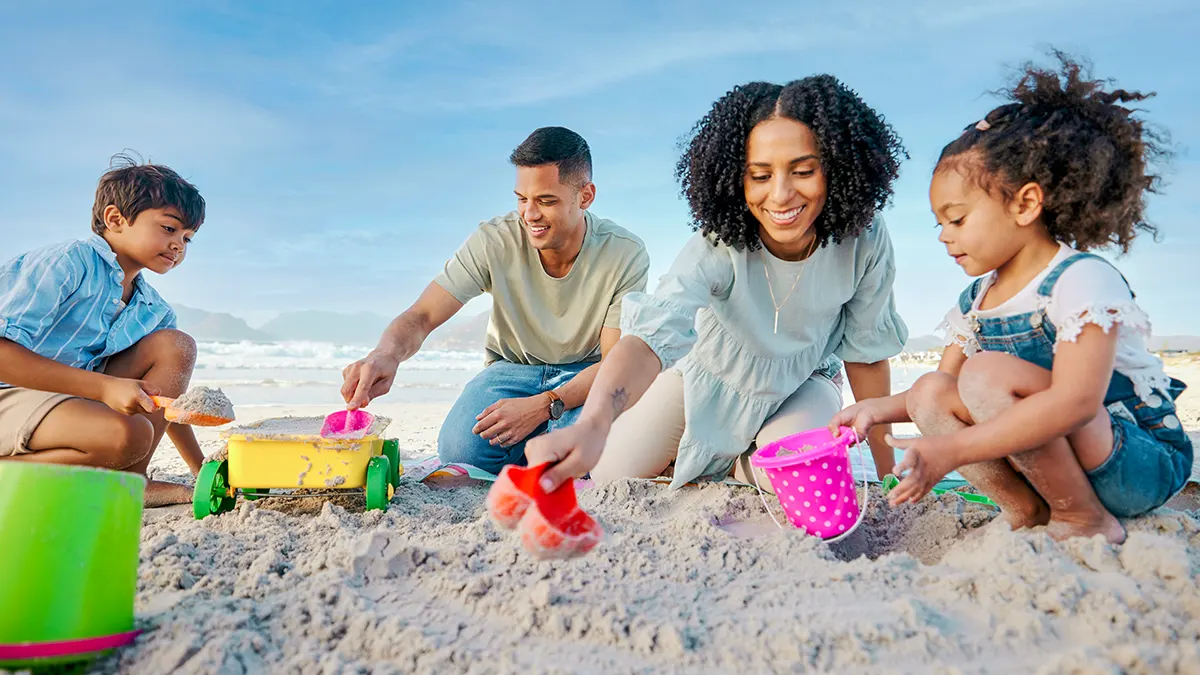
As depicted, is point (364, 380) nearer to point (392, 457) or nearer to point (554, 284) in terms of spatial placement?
point (392, 457)

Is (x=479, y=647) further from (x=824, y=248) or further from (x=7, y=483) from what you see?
(x=824, y=248)

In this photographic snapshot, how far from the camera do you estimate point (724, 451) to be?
2957 millimetres

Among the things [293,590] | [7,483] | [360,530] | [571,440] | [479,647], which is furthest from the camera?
[360,530]

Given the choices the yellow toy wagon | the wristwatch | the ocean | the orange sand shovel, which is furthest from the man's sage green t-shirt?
the ocean

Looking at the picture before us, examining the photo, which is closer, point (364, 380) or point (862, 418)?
point (862, 418)

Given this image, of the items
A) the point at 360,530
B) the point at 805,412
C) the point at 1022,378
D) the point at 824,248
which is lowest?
the point at 360,530

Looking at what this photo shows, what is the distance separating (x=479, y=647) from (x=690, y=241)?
1.59m

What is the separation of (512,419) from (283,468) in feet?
3.15

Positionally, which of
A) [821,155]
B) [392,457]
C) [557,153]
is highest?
[557,153]

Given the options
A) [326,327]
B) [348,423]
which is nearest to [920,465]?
[348,423]

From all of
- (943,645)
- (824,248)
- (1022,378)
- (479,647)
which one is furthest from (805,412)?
(479,647)

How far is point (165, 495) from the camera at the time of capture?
2801 millimetres

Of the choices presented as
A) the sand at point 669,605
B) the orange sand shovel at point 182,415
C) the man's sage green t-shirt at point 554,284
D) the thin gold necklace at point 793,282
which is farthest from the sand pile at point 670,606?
the man's sage green t-shirt at point 554,284

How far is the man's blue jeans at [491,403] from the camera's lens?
3551 millimetres
